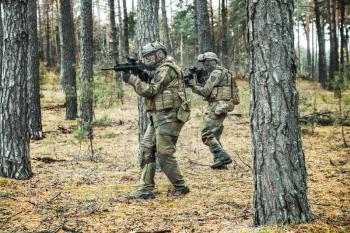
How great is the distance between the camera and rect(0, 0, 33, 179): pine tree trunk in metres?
6.37

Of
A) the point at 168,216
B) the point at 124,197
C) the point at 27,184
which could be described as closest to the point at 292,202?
the point at 168,216

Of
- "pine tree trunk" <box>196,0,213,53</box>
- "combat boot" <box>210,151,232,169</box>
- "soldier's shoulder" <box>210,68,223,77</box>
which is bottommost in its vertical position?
"combat boot" <box>210,151,232,169</box>

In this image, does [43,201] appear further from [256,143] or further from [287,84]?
[287,84]

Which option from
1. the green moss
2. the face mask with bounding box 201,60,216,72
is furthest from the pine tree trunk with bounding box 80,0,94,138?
the green moss

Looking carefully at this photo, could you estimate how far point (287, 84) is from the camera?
3.97m

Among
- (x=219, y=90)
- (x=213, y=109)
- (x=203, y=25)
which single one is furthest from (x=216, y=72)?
(x=203, y=25)

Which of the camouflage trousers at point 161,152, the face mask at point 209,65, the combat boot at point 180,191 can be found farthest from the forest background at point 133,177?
the face mask at point 209,65

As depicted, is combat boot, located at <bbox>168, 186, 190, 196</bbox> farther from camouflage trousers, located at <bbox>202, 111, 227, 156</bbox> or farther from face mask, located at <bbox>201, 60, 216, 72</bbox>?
face mask, located at <bbox>201, 60, 216, 72</bbox>

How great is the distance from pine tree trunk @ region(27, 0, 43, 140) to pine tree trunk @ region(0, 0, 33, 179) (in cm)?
497

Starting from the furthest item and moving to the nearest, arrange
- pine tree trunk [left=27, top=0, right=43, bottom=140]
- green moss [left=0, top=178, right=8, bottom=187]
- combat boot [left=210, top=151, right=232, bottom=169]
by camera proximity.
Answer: pine tree trunk [left=27, top=0, right=43, bottom=140], combat boot [left=210, top=151, right=232, bottom=169], green moss [left=0, top=178, right=8, bottom=187]

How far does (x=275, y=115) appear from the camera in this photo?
3.97 metres

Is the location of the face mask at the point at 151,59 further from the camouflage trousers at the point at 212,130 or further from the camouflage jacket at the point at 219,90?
the camouflage trousers at the point at 212,130

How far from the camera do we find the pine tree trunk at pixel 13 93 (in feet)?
20.9

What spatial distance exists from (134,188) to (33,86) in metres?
6.55
